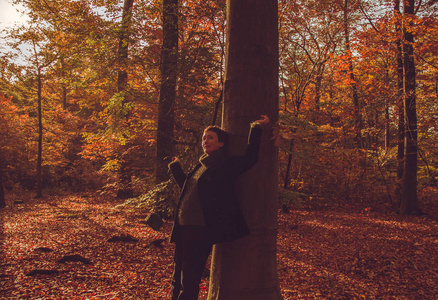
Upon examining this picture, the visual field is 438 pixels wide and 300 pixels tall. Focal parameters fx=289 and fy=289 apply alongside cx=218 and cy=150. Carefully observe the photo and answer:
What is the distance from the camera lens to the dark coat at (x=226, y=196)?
2.17 m

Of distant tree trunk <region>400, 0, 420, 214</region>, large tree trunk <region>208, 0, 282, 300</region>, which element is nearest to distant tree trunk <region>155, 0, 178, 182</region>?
large tree trunk <region>208, 0, 282, 300</region>

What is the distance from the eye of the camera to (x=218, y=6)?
7.29 metres

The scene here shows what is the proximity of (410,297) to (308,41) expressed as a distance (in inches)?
432

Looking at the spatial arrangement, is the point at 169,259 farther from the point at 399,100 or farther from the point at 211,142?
the point at 399,100

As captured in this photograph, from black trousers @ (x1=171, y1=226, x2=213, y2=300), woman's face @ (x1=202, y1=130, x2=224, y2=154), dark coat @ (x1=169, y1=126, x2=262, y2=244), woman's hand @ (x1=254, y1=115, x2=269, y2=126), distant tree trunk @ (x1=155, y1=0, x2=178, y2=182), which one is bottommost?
black trousers @ (x1=171, y1=226, x2=213, y2=300)

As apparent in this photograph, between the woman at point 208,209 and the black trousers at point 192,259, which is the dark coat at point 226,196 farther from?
the black trousers at point 192,259

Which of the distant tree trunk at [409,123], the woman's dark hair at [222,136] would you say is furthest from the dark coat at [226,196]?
the distant tree trunk at [409,123]

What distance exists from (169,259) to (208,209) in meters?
4.00

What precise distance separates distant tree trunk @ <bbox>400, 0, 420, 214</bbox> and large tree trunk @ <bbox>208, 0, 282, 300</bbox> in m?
9.65

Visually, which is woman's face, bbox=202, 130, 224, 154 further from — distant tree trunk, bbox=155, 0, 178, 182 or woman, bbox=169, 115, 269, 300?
distant tree trunk, bbox=155, 0, 178, 182

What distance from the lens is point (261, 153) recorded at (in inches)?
88.6

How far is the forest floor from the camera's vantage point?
4.18 metres

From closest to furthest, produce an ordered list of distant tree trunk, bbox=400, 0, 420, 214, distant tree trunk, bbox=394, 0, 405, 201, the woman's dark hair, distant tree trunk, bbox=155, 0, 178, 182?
1. the woman's dark hair
2. distant tree trunk, bbox=155, 0, 178, 182
3. distant tree trunk, bbox=400, 0, 420, 214
4. distant tree trunk, bbox=394, 0, 405, 201

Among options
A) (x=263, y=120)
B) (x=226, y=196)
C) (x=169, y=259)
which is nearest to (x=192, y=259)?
(x=226, y=196)
